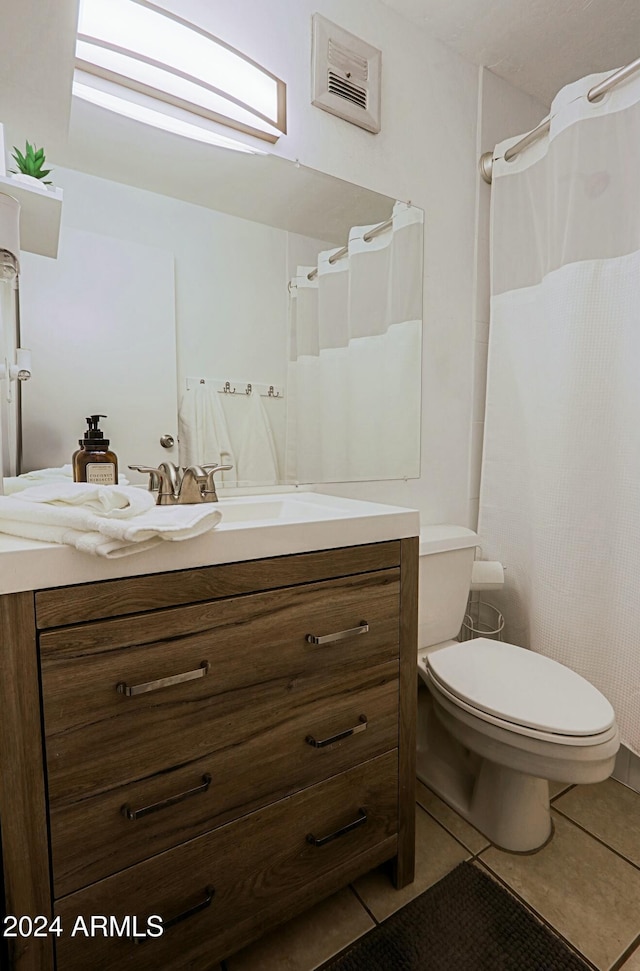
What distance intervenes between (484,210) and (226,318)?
3.78 feet

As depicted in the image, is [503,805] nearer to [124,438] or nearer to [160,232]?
[124,438]

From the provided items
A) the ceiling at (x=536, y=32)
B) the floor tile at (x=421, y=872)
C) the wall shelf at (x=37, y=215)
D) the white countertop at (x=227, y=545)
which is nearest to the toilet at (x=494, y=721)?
the floor tile at (x=421, y=872)

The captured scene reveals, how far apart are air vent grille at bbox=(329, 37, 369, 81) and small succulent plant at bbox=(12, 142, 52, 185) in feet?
2.97

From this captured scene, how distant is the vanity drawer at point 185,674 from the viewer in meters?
0.71

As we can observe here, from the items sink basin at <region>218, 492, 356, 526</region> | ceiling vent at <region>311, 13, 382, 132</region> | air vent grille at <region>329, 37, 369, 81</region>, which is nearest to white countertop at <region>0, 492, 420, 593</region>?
sink basin at <region>218, 492, 356, 526</region>

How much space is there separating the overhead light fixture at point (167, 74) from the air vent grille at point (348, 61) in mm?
230

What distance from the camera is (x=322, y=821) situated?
984mm

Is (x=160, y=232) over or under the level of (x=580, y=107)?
under

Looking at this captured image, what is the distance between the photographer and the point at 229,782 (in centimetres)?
86

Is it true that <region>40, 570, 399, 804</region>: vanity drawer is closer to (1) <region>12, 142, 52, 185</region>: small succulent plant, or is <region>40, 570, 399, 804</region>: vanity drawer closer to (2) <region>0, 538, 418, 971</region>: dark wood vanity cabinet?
(2) <region>0, 538, 418, 971</region>: dark wood vanity cabinet

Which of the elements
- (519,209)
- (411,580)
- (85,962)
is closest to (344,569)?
(411,580)

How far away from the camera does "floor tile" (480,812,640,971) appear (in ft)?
3.42

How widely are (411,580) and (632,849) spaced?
976 mm

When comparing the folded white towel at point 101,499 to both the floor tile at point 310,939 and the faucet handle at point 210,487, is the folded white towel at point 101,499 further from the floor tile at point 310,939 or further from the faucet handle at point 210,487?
the floor tile at point 310,939
